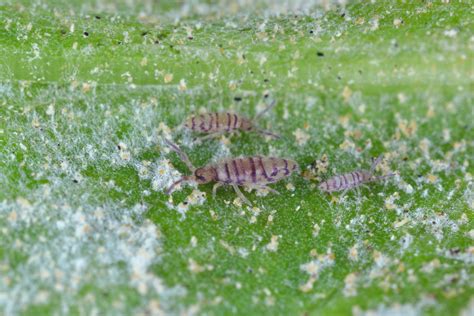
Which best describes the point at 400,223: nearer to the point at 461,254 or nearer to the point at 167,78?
the point at 461,254

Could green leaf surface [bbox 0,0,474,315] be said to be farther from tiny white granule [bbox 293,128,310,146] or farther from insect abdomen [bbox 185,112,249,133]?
insect abdomen [bbox 185,112,249,133]

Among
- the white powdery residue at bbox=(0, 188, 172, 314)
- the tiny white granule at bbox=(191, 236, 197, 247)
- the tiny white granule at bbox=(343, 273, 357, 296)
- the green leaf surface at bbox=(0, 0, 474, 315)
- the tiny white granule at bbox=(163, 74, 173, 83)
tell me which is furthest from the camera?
the tiny white granule at bbox=(163, 74, 173, 83)

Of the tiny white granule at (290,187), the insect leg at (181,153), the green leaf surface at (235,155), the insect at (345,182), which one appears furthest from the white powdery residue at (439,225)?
the insect leg at (181,153)

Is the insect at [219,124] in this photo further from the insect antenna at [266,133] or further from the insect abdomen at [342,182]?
the insect abdomen at [342,182]

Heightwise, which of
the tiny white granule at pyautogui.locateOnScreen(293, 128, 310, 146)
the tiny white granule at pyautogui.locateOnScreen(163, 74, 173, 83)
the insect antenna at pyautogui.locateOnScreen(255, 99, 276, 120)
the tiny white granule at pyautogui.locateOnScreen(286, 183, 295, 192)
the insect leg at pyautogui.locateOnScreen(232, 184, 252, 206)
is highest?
the tiny white granule at pyautogui.locateOnScreen(163, 74, 173, 83)

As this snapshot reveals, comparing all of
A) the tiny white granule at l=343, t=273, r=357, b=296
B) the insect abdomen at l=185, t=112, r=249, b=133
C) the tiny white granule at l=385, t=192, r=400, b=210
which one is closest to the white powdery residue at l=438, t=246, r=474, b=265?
the tiny white granule at l=385, t=192, r=400, b=210

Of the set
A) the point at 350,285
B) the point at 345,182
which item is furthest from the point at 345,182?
the point at 350,285

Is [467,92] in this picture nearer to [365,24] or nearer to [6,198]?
[365,24]
